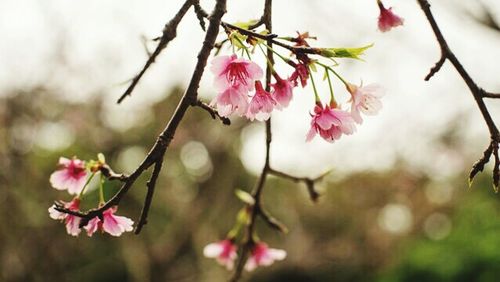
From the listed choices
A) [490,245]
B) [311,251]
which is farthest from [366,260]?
[490,245]

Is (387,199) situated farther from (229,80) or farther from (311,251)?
(229,80)

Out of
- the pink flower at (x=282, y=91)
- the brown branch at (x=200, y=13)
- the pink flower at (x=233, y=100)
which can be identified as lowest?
the pink flower at (x=233, y=100)

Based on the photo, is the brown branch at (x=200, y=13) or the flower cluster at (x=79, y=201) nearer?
the brown branch at (x=200, y=13)

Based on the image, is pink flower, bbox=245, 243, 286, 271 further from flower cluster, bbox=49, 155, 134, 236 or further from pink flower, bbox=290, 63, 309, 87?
pink flower, bbox=290, 63, 309, 87

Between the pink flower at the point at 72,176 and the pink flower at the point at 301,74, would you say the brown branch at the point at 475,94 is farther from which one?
the pink flower at the point at 72,176

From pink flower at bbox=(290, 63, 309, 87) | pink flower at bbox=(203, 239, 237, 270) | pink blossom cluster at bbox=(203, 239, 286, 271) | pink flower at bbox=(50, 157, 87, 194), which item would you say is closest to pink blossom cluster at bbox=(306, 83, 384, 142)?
pink flower at bbox=(290, 63, 309, 87)

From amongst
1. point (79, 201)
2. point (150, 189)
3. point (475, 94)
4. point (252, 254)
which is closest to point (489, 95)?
point (475, 94)

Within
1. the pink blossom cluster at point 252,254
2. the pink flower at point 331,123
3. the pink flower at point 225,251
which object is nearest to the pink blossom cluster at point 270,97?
the pink flower at point 331,123

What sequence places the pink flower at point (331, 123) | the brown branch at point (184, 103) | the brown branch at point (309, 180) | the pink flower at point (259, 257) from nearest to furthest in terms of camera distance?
the brown branch at point (184, 103) → the pink flower at point (331, 123) → the brown branch at point (309, 180) → the pink flower at point (259, 257)
